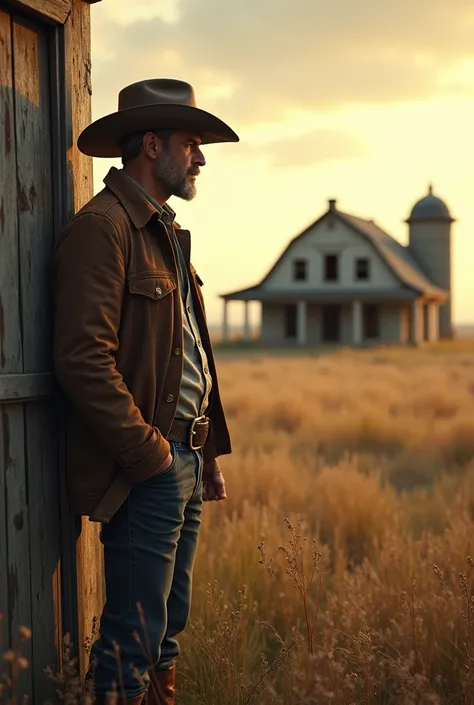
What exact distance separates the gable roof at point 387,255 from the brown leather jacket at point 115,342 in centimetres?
A: 3392

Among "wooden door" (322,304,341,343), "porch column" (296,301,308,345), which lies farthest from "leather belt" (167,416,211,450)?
"wooden door" (322,304,341,343)

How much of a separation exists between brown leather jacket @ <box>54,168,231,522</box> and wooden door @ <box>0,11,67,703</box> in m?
0.13

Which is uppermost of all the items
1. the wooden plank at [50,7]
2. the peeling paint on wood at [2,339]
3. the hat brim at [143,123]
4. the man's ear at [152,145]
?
the wooden plank at [50,7]

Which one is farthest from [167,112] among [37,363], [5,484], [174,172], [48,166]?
[5,484]

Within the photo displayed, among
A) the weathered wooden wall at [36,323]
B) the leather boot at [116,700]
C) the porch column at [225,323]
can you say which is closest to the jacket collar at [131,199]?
the weathered wooden wall at [36,323]

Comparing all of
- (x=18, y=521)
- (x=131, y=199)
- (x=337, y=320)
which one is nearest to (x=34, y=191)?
(x=131, y=199)

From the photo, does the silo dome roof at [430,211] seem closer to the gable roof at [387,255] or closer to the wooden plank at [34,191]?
the gable roof at [387,255]

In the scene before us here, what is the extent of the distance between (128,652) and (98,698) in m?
0.27

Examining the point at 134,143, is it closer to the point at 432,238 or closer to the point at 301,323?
the point at 301,323

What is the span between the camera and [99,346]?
2812 mm

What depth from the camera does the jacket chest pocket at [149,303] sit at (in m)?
2.97

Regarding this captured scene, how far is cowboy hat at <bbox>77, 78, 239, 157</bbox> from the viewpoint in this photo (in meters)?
3.17

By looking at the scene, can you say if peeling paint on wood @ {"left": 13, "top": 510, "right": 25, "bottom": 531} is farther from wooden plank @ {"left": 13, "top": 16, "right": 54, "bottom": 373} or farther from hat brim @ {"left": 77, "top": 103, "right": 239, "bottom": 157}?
hat brim @ {"left": 77, "top": 103, "right": 239, "bottom": 157}

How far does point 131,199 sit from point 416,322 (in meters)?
35.6
